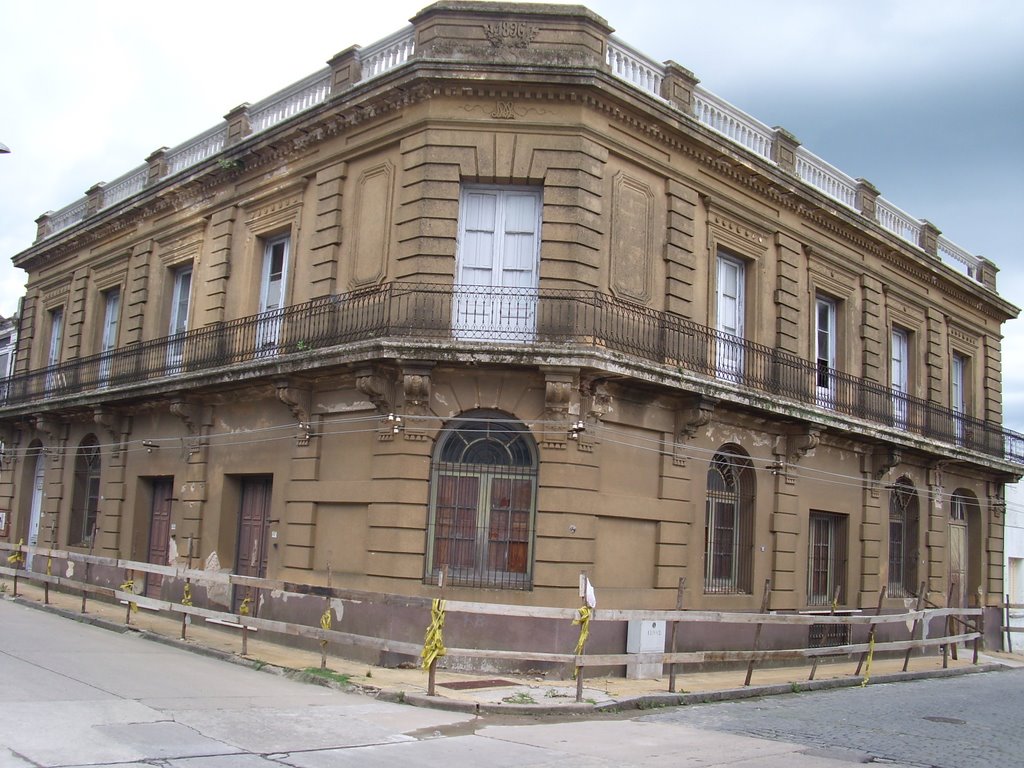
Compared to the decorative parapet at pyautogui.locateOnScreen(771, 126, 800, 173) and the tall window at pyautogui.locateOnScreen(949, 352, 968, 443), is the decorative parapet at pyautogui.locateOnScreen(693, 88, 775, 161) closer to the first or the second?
the decorative parapet at pyautogui.locateOnScreen(771, 126, 800, 173)

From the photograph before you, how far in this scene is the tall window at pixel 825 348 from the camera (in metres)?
19.5

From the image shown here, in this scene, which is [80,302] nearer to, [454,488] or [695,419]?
[454,488]

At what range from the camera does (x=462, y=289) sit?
14672 millimetres

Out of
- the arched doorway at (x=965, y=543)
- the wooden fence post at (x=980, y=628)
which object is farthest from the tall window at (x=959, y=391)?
the wooden fence post at (x=980, y=628)

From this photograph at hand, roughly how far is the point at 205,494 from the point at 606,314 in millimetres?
8813

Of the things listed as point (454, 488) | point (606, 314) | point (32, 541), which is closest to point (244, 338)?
point (454, 488)

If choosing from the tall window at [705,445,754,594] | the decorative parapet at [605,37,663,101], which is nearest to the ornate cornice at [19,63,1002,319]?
the decorative parapet at [605,37,663,101]

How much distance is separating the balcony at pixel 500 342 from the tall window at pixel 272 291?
0.23 ft

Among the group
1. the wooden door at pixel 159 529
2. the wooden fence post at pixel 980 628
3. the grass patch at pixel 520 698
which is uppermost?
the wooden door at pixel 159 529

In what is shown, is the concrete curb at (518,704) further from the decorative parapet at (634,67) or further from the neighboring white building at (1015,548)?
the neighboring white building at (1015,548)

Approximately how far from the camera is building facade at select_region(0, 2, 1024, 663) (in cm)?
1427

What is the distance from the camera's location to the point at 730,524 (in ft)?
56.7

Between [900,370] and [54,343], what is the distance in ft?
70.8

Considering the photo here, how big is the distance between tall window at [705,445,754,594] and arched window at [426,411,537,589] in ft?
13.5
